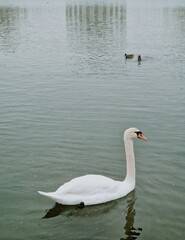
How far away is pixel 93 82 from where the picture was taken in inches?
917

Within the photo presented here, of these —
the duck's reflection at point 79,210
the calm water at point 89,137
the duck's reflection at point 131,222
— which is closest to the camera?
the duck's reflection at point 131,222

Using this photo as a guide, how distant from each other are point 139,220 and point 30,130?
7166 millimetres

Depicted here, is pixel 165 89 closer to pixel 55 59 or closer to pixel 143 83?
pixel 143 83

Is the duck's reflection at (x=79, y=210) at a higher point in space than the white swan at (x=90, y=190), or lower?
lower

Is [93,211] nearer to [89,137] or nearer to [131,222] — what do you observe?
[131,222]

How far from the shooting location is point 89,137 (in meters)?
14.4

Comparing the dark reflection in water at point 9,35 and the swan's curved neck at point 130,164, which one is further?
the dark reflection in water at point 9,35

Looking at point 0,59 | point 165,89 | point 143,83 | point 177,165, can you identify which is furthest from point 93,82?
point 177,165

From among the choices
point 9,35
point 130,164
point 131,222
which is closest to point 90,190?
point 131,222

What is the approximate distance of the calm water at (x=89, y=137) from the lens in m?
9.07

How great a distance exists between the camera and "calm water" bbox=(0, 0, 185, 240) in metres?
9.07

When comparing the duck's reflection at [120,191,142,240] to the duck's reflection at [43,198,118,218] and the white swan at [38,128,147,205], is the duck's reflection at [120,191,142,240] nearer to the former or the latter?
the white swan at [38,128,147,205]

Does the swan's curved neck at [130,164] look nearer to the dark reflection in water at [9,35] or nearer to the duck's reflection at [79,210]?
the duck's reflection at [79,210]

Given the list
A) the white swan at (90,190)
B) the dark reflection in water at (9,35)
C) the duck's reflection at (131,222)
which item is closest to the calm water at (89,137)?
the duck's reflection at (131,222)
